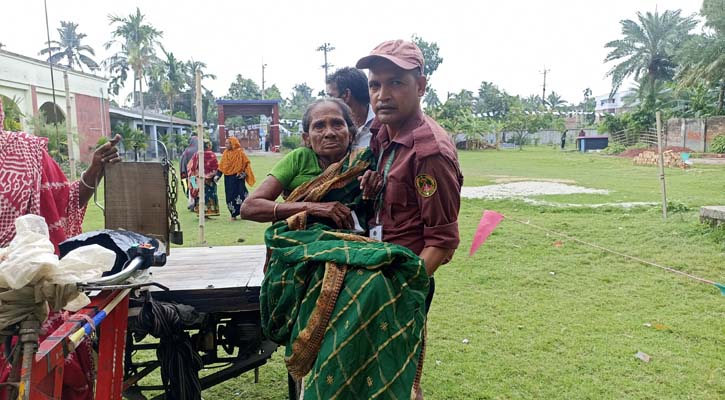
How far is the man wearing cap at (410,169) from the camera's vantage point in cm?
195

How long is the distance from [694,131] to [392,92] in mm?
35549

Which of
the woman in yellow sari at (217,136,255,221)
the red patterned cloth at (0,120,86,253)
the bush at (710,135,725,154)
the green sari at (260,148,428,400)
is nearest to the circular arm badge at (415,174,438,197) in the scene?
the green sari at (260,148,428,400)

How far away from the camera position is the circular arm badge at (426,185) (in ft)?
6.36

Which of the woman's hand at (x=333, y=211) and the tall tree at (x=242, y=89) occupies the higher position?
the tall tree at (x=242, y=89)

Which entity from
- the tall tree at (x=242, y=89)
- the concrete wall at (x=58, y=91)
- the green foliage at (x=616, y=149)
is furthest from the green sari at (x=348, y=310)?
the tall tree at (x=242, y=89)

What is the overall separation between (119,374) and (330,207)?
108 cm

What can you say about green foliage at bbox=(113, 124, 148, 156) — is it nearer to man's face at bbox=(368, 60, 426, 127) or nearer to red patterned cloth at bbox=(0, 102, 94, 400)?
red patterned cloth at bbox=(0, 102, 94, 400)

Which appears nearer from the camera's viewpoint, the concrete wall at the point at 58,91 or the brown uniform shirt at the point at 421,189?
the brown uniform shirt at the point at 421,189

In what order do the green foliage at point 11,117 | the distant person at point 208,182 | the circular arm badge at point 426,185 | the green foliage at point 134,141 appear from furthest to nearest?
the green foliage at point 11,117 → the distant person at point 208,182 → the green foliage at point 134,141 → the circular arm badge at point 426,185

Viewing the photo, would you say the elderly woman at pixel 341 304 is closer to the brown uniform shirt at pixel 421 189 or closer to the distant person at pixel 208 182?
the brown uniform shirt at pixel 421 189

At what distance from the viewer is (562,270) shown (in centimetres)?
644

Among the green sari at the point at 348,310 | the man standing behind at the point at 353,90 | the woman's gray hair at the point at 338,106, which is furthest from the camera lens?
the man standing behind at the point at 353,90

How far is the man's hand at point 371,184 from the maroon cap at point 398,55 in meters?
0.43

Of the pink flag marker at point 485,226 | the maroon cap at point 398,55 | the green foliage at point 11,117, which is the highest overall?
the green foliage at point 11,117
